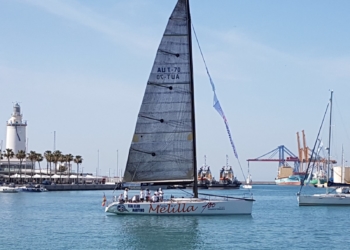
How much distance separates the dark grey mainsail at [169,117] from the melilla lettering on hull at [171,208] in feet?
7.18

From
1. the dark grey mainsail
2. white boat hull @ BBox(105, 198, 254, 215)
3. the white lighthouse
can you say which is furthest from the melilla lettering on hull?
the white lighthouse

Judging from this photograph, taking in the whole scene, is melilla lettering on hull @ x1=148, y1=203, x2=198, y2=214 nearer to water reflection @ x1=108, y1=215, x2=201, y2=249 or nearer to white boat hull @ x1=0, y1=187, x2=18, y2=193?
water reflection @ x1=108, y1=215, x2=201, y2=249

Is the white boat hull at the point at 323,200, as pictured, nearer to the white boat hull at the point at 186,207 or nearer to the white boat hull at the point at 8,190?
the white boat hull at the point at 186,207

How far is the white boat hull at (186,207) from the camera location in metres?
42.9

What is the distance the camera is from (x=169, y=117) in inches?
1743

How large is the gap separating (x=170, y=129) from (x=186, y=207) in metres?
5.26

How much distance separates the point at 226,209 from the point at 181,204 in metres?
2.96

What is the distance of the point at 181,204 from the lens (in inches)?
1686

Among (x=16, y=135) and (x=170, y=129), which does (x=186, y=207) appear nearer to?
(x=170, y=129)

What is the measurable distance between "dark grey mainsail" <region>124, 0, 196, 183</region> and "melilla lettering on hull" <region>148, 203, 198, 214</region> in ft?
7.18

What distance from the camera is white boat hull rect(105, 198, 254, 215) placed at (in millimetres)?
42938

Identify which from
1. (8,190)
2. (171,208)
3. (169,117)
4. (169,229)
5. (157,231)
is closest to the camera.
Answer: (157,231)

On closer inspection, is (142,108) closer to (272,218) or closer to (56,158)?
(272,218)

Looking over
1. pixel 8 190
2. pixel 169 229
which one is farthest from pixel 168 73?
pixel 8 190
